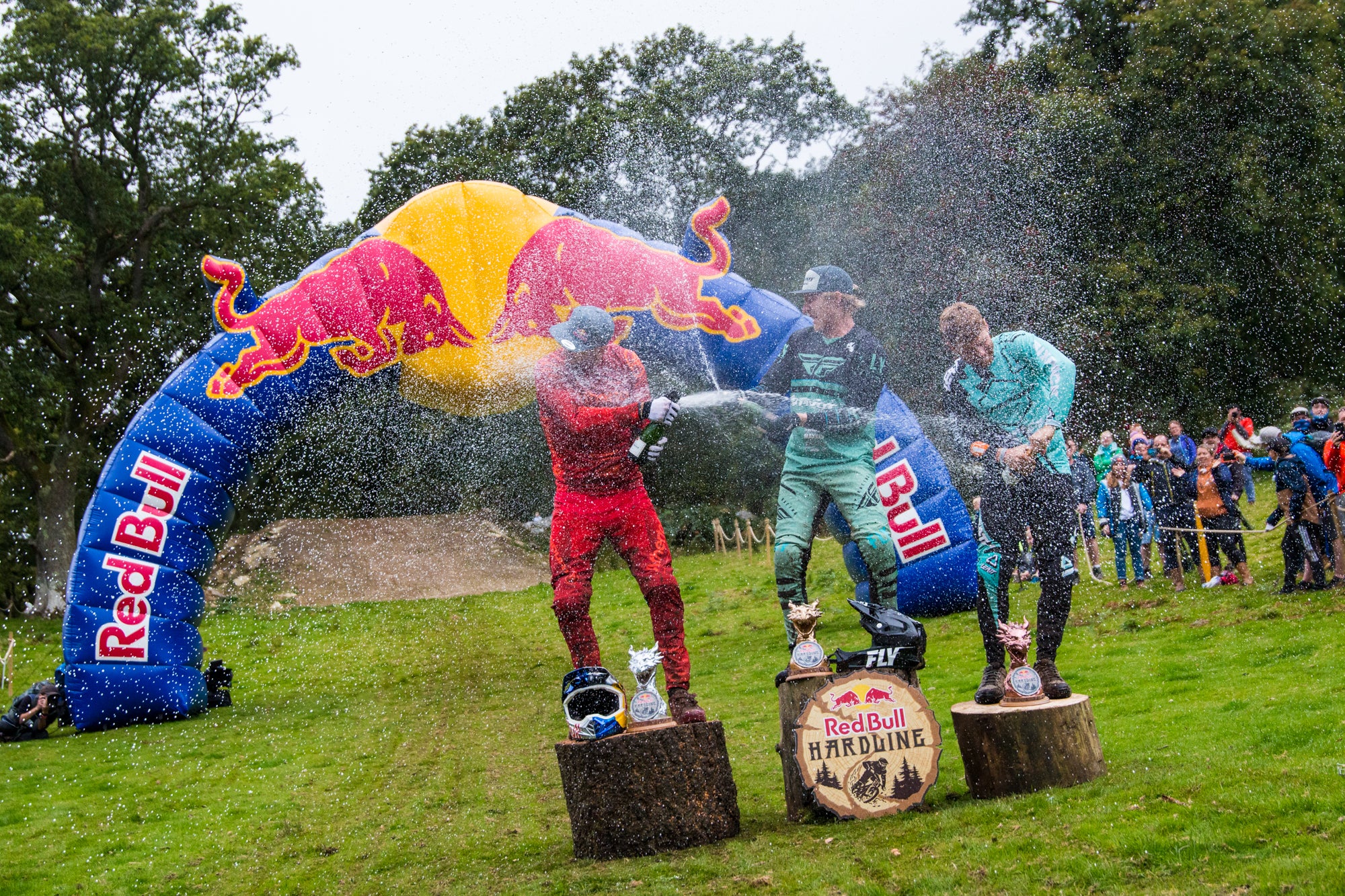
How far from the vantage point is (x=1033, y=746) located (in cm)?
545

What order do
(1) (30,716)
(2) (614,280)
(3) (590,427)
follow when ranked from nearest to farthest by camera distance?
(3) (590,427) → (2) (614,280) → (1) (30,716)

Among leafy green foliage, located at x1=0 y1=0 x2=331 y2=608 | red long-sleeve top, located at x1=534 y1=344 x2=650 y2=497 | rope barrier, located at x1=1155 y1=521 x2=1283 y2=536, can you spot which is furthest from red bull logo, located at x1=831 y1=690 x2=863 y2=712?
leafy green foliage, located at x1=0 y1=0 x2=331 y2=608

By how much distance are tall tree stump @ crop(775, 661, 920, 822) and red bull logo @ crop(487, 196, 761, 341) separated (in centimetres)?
402

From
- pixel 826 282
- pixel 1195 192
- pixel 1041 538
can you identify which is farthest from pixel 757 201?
pixel 1041 538

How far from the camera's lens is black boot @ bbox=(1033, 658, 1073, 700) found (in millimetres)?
5758

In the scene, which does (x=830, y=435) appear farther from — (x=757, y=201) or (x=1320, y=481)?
(x=757, y=201)

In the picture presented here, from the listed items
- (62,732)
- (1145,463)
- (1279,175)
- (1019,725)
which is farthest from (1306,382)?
(62,732)

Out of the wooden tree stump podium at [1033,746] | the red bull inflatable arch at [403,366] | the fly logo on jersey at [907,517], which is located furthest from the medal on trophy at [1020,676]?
the fly logo on jersey at [907,517]

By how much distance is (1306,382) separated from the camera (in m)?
23.6

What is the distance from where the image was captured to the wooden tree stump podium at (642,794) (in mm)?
5484

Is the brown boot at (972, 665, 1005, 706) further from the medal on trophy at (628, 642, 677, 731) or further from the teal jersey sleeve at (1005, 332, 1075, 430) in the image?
the medal on trophy at (628, 642, 677, 731)

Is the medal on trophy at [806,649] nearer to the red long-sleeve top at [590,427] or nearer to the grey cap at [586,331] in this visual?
the red long-sleeve top at [590,427]

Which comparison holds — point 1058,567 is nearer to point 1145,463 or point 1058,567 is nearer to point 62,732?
point 1145,463

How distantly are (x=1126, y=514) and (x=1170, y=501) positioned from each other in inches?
20.9
